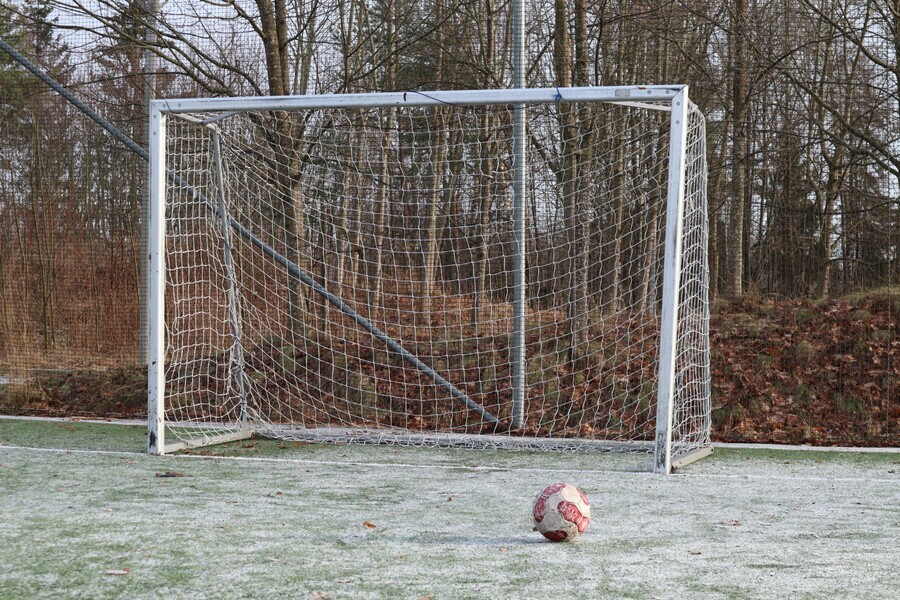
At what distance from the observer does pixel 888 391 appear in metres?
7.24

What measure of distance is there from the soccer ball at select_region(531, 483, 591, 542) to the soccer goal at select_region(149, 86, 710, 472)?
3.15 m

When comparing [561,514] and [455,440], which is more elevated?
[561,514]

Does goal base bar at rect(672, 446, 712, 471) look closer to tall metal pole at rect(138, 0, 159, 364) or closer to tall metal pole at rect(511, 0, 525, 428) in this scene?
tall metal pole at rect(511, 0, 525, 428)

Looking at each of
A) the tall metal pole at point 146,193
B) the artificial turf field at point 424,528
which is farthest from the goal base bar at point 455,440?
the tall metal pole at point 146,193

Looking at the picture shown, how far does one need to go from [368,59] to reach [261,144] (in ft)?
3.82

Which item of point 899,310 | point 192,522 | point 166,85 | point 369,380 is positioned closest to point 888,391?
point 899,310

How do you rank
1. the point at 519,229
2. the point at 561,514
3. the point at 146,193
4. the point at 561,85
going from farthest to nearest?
the point at 146,193
the point at 561,85
the point at 519,229
the point at 561,514

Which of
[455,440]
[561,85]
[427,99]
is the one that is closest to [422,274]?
[455,440]

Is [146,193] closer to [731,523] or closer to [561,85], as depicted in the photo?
[561,85]

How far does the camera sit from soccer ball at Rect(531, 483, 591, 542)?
3.27 metres

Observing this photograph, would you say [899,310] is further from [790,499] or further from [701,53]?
[790,499]

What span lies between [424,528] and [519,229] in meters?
3.70

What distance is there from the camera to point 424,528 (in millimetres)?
3584

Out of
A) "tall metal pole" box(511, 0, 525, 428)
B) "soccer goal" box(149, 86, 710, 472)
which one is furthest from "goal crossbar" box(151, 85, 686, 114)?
"tall metal pole" box(511, 0, 525, 428)
